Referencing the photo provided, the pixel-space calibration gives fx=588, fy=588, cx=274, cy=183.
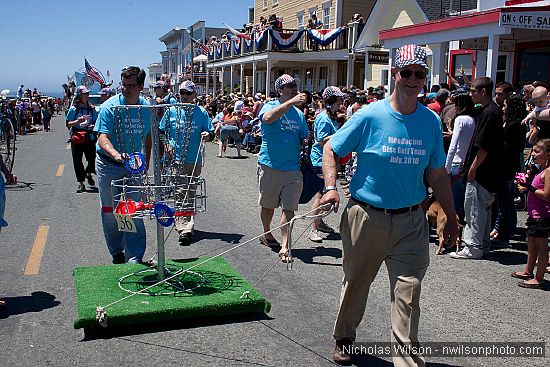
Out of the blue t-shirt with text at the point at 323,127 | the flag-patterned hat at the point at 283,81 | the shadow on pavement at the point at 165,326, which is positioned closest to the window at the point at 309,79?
the blue t-shirt with text at the point at 323,127

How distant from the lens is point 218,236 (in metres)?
8.09

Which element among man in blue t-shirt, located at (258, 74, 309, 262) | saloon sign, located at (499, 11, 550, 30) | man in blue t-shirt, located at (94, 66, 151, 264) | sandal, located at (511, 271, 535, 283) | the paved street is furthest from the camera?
saloon sign, located at (499, 11, 550, 30)

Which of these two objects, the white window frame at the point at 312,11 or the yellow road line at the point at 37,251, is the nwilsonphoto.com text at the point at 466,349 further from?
the white window frame at the point at 312,11

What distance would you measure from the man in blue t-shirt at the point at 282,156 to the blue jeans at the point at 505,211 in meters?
2.70

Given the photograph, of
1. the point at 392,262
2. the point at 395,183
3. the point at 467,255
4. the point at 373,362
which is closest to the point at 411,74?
the point at 395,183

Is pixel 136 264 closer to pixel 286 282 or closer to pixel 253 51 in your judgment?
pixel 286 282

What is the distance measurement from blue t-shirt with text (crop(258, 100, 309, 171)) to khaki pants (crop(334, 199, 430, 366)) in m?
2.95

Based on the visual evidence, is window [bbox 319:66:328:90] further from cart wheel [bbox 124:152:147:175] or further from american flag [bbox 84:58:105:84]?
cart wheel [bbox 124:152:147:175]

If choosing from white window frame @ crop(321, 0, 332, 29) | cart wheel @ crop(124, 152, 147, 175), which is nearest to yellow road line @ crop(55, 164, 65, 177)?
cart wheel @ crop(124, 152, 147, 175)

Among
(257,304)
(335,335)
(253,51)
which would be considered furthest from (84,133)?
(253,51)

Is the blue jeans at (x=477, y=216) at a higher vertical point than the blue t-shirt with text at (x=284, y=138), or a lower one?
lower

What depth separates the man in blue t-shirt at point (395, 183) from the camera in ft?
12.7

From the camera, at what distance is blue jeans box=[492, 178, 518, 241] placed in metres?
7.67

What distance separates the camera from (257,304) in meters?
4.98
